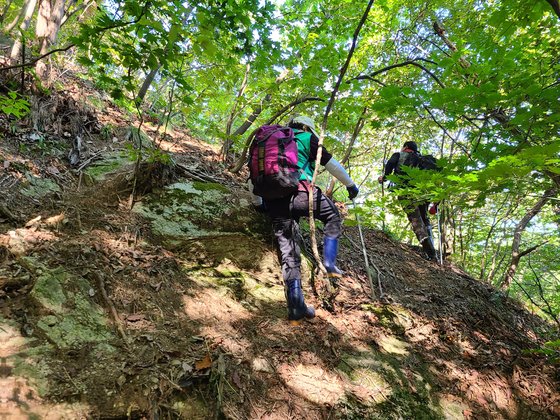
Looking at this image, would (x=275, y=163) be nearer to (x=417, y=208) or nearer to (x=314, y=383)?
(x=314, y=383)

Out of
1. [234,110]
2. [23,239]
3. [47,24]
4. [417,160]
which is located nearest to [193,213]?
[23,239]

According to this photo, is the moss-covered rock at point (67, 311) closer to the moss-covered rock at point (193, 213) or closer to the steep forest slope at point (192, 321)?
the steep forest slope at point (192, 321)

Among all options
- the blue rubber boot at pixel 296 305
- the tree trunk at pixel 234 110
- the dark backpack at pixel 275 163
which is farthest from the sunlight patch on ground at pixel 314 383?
the tree trunk at pixel 234 110

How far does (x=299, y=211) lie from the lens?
144 inches

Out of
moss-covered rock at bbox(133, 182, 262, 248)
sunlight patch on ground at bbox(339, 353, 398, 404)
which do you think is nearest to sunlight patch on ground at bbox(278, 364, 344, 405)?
sunlight patch on ground at bbox(339, 353, 398, 404)

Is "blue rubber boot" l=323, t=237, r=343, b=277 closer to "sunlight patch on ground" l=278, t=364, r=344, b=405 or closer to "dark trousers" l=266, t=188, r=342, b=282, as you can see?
"dark trousers" l=266, t=188, r=342, b=282

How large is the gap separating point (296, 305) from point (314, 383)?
0.81 meters

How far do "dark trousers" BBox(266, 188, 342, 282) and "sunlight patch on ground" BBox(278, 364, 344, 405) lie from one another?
3.28ft

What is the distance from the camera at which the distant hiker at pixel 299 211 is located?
324cm

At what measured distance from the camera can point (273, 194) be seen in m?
3.49

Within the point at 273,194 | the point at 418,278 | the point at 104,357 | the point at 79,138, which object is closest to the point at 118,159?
the point at 79,138

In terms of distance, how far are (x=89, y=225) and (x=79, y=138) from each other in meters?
2.42

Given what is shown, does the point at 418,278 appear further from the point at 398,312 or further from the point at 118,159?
the point at 118,159

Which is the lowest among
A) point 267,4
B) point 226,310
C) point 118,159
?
point 226,310
